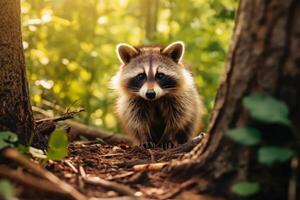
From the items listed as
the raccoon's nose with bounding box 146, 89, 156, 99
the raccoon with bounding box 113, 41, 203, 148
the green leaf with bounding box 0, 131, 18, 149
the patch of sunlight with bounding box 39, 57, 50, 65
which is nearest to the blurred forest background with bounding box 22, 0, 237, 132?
the patch of sunlight with bounding box 39, 57, 50, 65

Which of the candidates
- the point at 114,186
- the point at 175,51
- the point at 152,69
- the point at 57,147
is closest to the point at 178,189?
the point at 114,186

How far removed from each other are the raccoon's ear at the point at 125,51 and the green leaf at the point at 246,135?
154 inches

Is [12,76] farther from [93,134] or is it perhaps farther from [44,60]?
[44,60]

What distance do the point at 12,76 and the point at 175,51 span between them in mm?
3016

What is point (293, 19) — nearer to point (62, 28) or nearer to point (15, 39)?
point (15, 39)

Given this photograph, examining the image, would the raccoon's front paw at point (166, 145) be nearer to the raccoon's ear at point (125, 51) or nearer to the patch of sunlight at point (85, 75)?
the raccoon's ear at point (125, 51)

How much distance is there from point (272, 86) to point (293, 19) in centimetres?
37

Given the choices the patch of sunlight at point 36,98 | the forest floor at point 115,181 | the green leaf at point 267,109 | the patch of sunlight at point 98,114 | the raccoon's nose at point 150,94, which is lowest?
the patch of sunlight at point 98,114

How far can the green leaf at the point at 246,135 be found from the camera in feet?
9.36

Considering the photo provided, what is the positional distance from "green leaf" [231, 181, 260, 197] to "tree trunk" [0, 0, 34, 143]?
1.83 m

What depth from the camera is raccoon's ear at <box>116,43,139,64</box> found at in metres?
6.70

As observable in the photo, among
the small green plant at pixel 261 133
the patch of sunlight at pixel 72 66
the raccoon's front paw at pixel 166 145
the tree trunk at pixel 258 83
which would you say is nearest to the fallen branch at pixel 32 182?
the tree trunk at pixel 258 83

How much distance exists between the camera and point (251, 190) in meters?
2.87

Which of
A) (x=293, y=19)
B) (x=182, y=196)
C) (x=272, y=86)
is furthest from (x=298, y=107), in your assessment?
(x=182, y=196)
